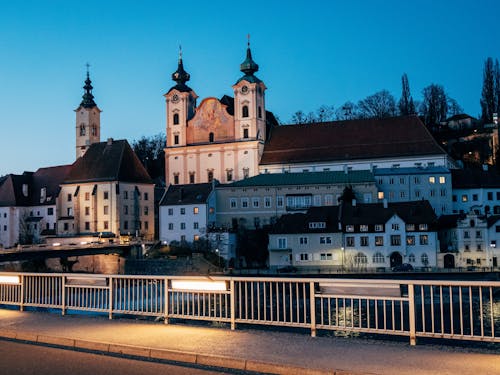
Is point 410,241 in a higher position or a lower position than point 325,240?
lower

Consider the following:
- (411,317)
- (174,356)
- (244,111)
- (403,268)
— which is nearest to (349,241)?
(403,268)

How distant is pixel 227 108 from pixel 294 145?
11.3 meters

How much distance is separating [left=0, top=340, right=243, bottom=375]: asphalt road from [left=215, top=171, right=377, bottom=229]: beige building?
201ft

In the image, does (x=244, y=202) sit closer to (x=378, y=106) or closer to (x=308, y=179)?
(x=308, y=179)

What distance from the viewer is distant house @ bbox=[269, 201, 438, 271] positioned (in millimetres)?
60594

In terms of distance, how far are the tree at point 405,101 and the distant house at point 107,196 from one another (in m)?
57.3

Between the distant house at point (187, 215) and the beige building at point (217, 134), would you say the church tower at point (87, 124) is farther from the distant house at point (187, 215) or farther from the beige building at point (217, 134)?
the distant house at point (187, 215)

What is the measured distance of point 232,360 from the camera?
29.7ft

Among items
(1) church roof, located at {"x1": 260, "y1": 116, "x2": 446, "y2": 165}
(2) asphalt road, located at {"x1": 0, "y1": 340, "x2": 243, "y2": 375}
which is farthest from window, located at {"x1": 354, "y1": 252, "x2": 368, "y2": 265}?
(2) asphalt road, located at {"x1": 0, "y1": 340, "x2": 243, "y2": 375}

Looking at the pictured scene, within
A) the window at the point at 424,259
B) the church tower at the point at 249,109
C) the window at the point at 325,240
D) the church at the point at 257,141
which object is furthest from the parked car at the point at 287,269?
the church tower at the point at 249,109

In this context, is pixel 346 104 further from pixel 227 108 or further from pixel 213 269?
pixel 213 269

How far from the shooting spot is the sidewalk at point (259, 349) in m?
8.48

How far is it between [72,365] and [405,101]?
387 feet

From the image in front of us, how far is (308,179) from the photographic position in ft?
240
